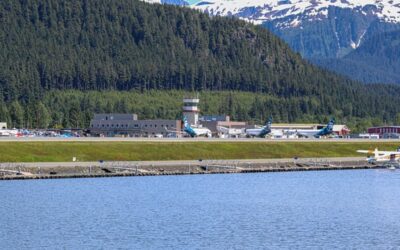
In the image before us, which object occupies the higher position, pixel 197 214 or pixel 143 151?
pixel 143 151

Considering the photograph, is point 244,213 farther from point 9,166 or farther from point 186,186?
point 9,166

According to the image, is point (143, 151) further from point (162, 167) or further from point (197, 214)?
point (197, 214)

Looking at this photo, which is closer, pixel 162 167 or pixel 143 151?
pixel 162 167

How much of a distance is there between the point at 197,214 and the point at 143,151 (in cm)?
7303

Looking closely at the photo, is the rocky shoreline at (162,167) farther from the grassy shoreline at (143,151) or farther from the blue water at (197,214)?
the grassy shoreline at (143,151)

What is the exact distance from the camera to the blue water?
81.3 m

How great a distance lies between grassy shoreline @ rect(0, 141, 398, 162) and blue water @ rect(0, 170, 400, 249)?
20082 mm

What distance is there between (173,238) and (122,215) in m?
14.5

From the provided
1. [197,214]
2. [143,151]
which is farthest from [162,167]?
[197,214]

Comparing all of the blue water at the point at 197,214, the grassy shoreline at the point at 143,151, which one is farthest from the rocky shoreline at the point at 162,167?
the grassy shoreline at the point at 143,151

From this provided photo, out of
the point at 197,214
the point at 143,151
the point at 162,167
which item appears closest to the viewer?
the point at 197,214

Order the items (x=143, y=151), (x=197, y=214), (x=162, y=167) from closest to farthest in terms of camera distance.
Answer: (x=197, y=214)
(x=162, y=167)
(x=143, y=151)

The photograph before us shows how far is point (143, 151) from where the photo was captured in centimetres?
16988

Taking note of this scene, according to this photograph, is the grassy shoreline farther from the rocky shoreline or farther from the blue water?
the blue water
